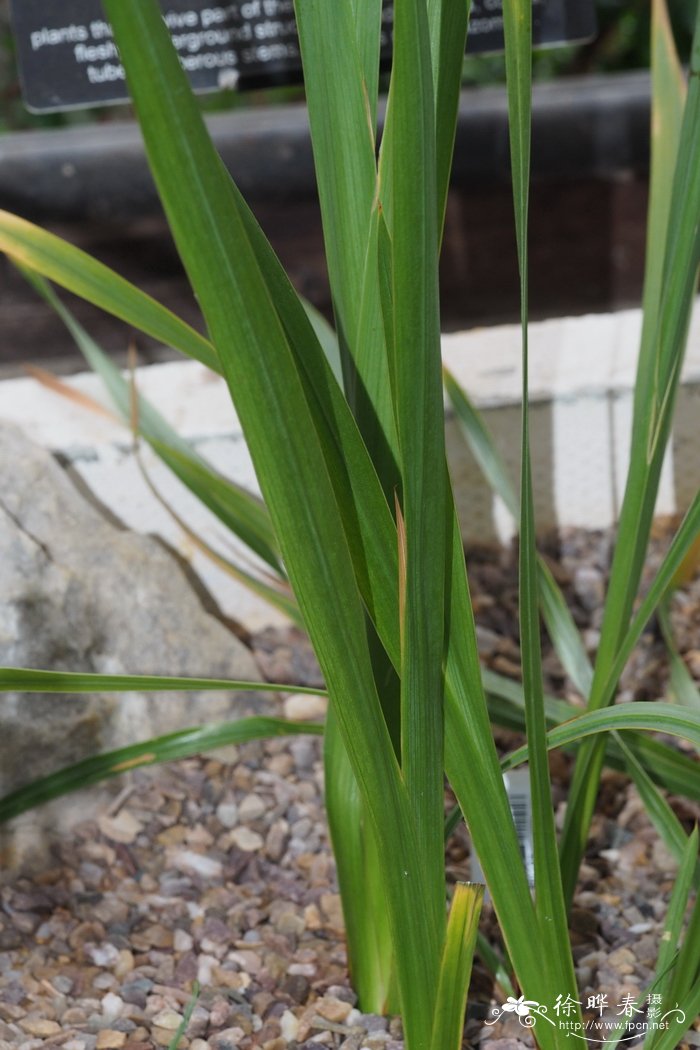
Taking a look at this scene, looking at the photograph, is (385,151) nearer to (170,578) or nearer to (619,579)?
(619,579)

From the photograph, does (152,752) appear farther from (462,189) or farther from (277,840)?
(462,189)

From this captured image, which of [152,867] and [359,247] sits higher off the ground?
[359,247]

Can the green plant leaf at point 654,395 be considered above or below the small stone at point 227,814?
above

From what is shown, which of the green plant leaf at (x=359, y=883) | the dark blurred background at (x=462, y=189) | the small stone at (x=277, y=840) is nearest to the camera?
the green plant leaf at (x=359, y=883)

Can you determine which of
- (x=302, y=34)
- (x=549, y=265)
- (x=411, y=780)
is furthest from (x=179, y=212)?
(x=549, y=265)

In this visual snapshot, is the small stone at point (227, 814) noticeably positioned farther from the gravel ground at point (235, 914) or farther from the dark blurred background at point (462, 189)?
the dark blurred background at point (462, 189)

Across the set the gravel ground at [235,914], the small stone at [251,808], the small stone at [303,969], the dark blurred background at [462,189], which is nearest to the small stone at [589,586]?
the gravel ground at [235,914]

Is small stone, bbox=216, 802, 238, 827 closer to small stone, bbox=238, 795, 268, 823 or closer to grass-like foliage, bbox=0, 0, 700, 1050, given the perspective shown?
small stone, bbox=238, 795, 268, 823

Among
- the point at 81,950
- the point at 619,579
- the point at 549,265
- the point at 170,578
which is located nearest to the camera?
the point at 619,579
